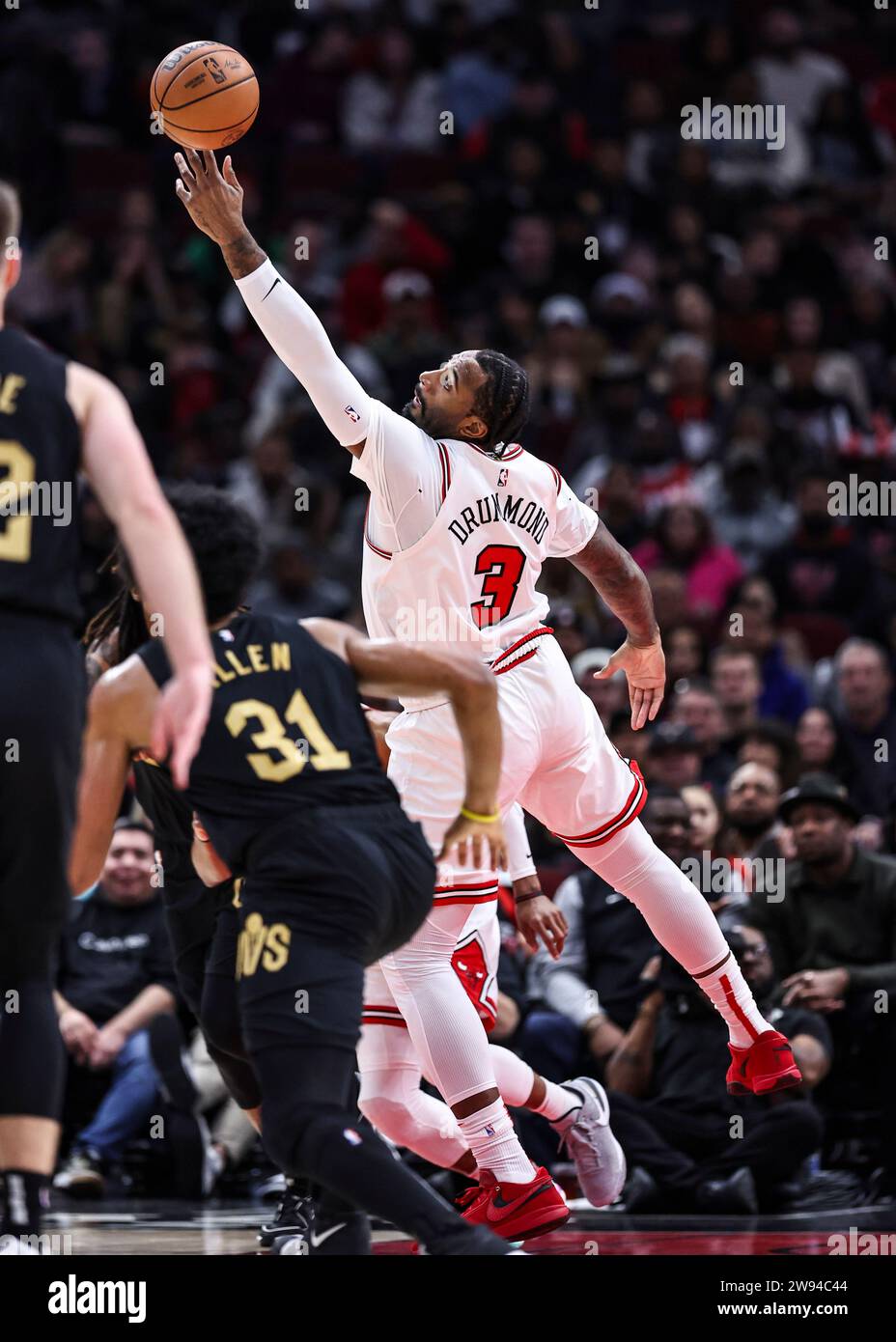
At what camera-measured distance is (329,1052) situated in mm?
4160

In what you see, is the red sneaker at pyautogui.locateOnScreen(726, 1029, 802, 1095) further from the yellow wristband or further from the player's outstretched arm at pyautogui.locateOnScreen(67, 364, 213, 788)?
the player's outstretched arm at pyautogui.locateOnScreen(67, 364, 213, 788)

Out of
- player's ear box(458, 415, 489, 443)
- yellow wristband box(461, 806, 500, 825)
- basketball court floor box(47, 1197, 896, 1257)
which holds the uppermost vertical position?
player's ear box(458, 415, 489, 443)

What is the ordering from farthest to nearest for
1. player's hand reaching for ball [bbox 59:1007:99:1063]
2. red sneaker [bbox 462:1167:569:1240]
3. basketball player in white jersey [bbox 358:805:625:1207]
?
1. player's hand reaching for ball [bbox 59:1007:99:1063]
2. basketball player in white jersey [bbox 358:805:625:1207]
3. red sneaker [bbox 462:1167:569:1240]

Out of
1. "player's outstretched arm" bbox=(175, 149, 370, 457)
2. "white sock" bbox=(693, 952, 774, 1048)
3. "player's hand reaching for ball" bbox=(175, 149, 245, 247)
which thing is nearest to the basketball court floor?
"white sock" bbox=(693, 952, 774, 1048)

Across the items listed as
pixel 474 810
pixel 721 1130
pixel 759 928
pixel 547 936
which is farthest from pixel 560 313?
pixel 474 810

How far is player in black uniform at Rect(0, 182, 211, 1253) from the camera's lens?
391cm

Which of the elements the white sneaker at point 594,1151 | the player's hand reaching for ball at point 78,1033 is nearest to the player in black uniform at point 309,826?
the white sneaker at point 594,1151

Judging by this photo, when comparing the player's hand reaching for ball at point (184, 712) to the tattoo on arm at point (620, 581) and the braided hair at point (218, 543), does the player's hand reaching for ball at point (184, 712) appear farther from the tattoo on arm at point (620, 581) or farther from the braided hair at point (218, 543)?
the tattoo on arm at point (620, 581)

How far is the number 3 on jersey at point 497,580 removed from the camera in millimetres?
5694

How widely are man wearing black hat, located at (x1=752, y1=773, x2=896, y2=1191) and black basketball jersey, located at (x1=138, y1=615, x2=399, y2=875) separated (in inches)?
144

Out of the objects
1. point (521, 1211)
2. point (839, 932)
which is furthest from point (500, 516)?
point (839, 932)

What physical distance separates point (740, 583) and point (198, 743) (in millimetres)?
7586

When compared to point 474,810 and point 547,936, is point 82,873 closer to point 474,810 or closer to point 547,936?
point 474,810
